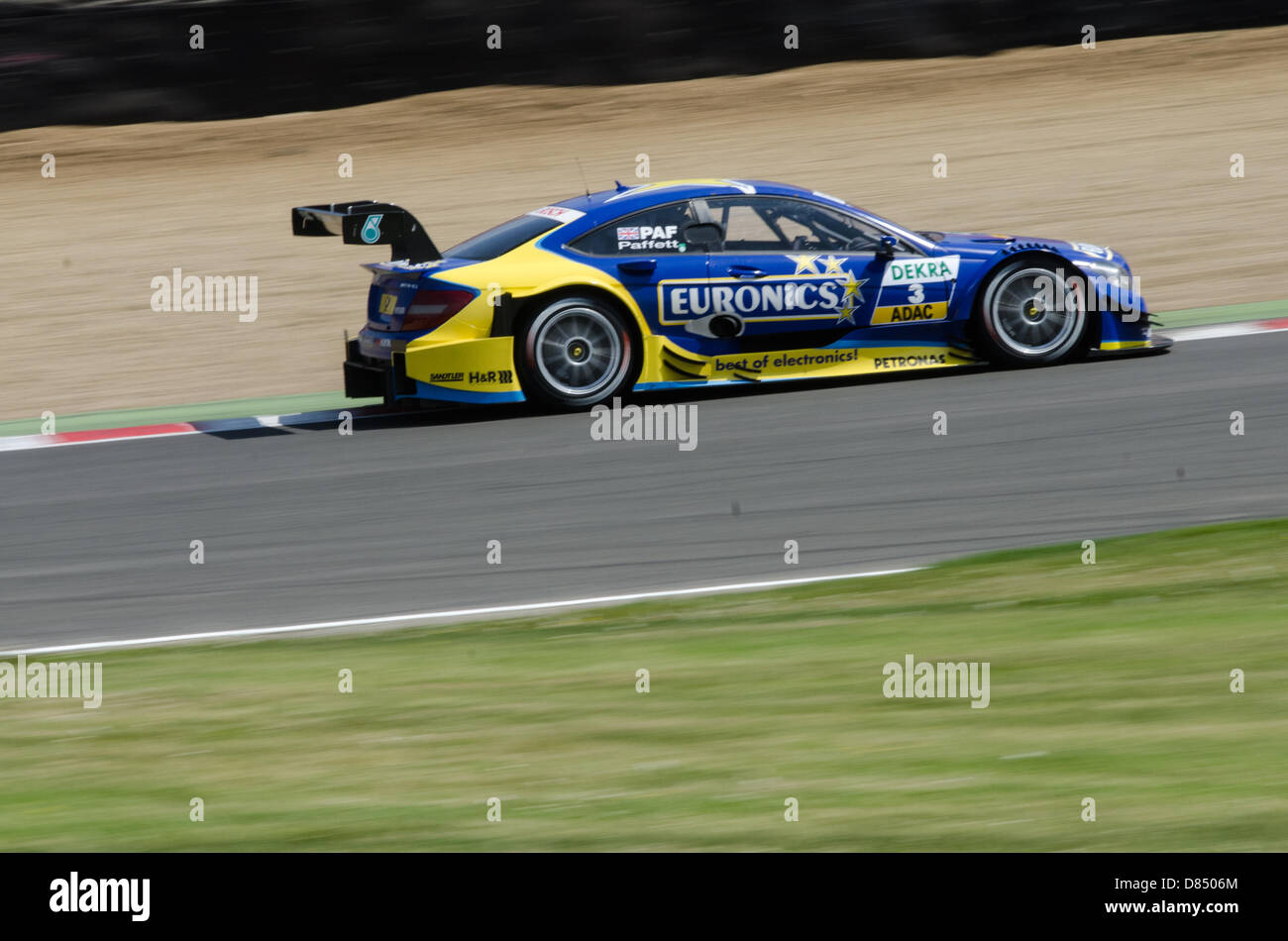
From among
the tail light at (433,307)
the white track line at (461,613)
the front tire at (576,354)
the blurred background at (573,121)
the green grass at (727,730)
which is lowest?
the green grass at (727,730)

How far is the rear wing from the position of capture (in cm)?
1150

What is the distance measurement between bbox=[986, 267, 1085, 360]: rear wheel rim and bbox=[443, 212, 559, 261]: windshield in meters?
2.99

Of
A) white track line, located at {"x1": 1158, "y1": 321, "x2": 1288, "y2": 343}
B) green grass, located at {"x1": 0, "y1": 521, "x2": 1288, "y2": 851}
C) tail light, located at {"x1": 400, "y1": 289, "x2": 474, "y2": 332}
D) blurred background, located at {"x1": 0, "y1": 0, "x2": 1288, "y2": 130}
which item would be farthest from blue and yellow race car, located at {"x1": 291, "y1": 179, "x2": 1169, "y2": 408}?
blurred background, located at {"x1": 0, "y1": 0, "x2": 1288, "y2": 130}

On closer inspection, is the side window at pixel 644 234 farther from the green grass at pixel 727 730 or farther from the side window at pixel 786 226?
the green grass at pixel 727 730

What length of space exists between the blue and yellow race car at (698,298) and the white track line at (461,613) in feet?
12.8

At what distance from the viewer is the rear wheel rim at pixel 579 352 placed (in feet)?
37.3

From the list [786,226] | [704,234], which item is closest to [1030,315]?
[786,226]

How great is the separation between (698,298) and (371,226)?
2.16 meters

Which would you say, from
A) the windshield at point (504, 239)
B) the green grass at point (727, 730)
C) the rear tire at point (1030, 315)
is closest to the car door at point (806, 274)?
the rear tire at point (1030, 315)

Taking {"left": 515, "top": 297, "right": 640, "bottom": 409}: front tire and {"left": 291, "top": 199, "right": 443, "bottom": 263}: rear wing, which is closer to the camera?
{"left": 515, "top": 297, "right": 640, "bottom": 409}: front tire

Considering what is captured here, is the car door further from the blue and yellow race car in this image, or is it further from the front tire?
the front tire

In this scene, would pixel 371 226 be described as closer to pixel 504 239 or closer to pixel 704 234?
pixel 504 239

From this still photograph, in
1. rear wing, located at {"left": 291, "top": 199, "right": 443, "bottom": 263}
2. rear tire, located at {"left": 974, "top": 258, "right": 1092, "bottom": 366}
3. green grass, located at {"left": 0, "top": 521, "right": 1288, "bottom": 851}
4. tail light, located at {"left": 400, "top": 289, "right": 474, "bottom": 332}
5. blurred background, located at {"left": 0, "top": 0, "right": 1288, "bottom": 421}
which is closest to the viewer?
green grass, located at {"left": 0, "top": 521, "right": 1288, "bottom": 851}
